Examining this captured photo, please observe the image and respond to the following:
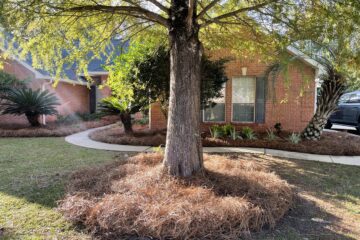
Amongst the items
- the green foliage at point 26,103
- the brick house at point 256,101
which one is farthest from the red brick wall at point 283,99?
the green foliage at point 26,103

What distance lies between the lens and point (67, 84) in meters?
17.2

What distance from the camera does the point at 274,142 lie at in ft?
33.1

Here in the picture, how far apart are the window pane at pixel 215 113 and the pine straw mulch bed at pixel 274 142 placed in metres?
1.03

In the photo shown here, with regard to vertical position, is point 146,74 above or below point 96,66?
below

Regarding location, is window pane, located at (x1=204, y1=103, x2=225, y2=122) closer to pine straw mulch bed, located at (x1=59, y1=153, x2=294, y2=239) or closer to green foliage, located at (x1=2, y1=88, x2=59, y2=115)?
pine straw mulch bed, located at (x1=59, y1=153, x2=294, y2=239)

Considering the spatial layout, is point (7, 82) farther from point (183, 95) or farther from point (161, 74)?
point (183, 95)

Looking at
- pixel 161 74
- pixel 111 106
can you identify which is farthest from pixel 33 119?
pixel 161 74

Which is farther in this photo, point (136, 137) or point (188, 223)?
point (136, 137)

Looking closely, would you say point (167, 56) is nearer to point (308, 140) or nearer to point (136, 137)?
point (136, 137)

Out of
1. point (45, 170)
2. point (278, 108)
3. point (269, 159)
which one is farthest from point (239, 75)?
point (45, 170)

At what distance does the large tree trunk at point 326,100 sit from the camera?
9898 mm

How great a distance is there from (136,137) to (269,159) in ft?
16.3

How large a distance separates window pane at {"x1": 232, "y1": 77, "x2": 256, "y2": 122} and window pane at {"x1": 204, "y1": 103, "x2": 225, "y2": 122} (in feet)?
1.55

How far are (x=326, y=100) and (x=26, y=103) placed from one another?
38.6ft
